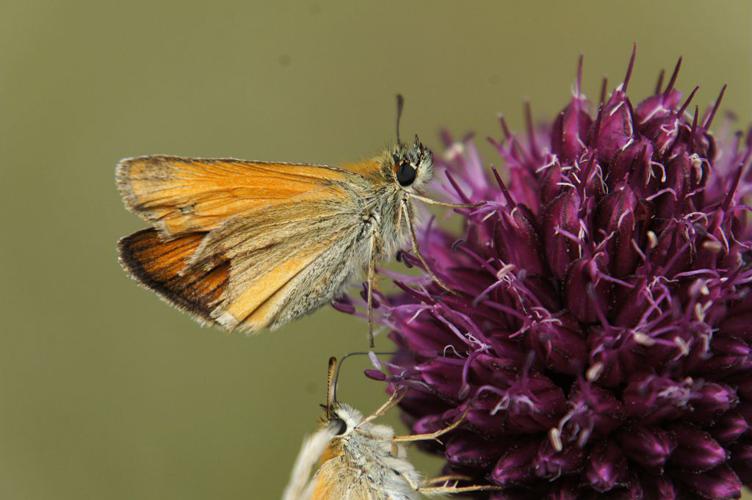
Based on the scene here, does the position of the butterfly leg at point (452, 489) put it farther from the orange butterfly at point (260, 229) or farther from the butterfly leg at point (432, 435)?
the orange butterfly at point (260, 229)

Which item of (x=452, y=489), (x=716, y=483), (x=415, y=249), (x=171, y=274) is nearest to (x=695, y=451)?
(x=716, y=483)

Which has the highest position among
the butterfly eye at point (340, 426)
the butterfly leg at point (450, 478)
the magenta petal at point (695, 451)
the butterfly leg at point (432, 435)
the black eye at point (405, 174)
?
the black eye at point (405, 174)

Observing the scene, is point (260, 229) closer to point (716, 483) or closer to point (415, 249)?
point (415, 249)

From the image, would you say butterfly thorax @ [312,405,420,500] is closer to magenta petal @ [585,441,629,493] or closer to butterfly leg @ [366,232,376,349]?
butterfly leg @ [366,232,376,349]

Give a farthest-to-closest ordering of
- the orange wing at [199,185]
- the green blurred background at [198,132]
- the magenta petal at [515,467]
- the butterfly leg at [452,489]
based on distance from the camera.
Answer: the green blurred background at [198,132] < the orange wing at [199,185] < the butterfly leg at [452,489] < the magenta petal at [515,467]

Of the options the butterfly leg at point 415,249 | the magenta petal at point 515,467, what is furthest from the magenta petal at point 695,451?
the butterfly leg at point 415,249

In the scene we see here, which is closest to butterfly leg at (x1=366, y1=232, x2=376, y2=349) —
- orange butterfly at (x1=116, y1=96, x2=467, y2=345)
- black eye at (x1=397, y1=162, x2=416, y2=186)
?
orange butterfly at (x1=116, y1=96, x2=467, y2=345)

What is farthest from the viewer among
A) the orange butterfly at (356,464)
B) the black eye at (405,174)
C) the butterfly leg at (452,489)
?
the black eye at (405,174)
